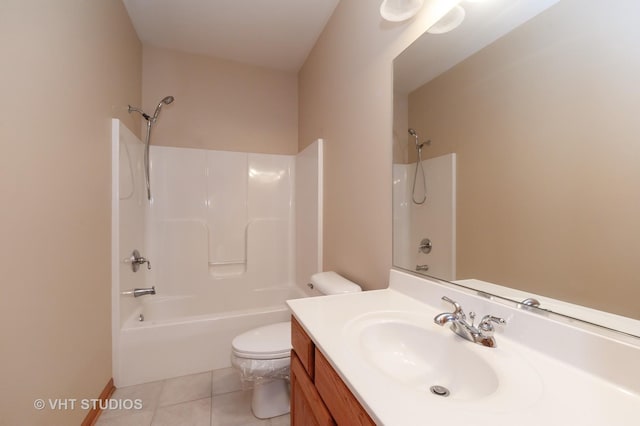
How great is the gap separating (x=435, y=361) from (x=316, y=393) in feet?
1.23

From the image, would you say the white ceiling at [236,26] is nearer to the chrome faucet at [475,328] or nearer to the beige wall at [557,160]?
the beige wall at [557,160]

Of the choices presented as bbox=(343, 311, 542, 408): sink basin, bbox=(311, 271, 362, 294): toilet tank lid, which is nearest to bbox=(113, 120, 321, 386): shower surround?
bbox=(311, 271, 362, 294): toilet tank lid

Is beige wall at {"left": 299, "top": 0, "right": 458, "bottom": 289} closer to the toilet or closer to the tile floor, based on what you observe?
the toilet

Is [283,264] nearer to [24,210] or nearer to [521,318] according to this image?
[24,210]

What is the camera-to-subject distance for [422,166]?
3.81 ft

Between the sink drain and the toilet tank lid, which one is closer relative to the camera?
the sink drain

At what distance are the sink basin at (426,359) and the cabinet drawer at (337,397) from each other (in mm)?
96

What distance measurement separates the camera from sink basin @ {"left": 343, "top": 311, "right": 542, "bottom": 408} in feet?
1.82

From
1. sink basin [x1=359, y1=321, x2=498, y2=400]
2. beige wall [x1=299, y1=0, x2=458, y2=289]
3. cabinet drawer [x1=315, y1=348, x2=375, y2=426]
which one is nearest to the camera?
cabinet drawer [x1=315, y1=348, x2=375, y2=426]

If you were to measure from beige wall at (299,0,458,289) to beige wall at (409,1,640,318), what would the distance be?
16.1 inches

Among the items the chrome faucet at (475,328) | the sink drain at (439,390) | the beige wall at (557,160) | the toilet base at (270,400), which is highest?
the beige wall at (557,160)

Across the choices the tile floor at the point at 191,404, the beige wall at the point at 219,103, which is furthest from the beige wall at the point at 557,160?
the beige wall at the point at 219,103

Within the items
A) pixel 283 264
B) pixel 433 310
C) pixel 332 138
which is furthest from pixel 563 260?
pixel 283 264

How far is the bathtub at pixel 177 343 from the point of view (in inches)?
68.2
